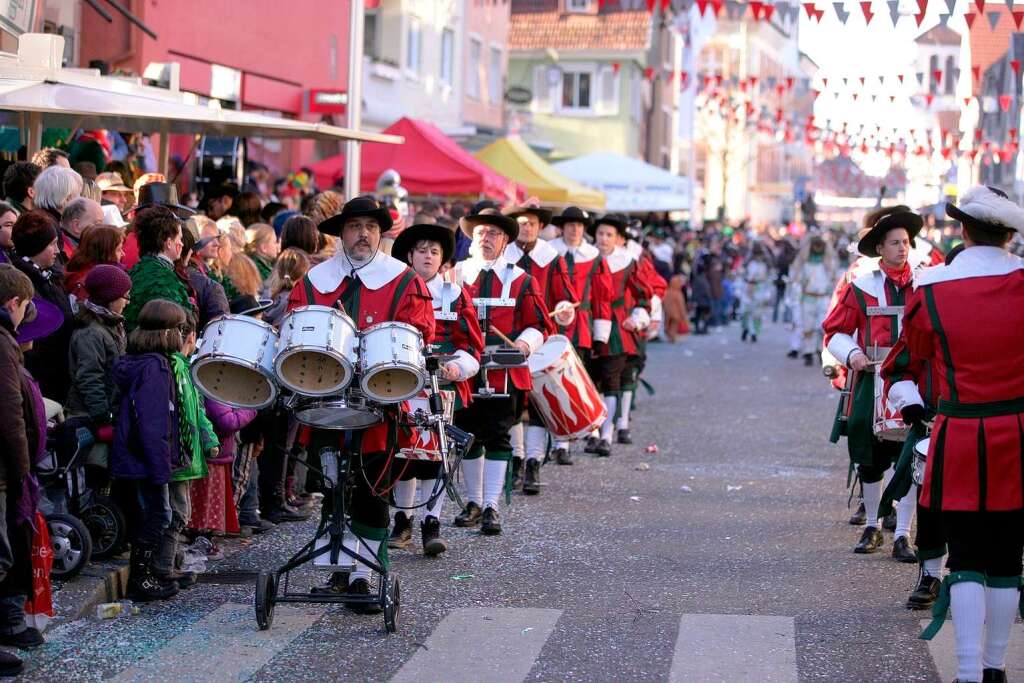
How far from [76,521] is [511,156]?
16857 millimetres

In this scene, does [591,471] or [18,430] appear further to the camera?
[591,471]

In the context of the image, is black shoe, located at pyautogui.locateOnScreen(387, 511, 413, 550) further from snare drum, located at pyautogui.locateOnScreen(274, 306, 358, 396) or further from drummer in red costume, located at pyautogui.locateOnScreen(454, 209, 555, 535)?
snare drum, located at pyautogui.locateOnScreen(274, 306, 358, 396)

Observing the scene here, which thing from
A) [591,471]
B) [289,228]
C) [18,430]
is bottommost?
[591,471]

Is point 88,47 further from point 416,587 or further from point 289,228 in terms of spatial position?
point 416,587

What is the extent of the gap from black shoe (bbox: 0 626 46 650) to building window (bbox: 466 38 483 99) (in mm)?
32310

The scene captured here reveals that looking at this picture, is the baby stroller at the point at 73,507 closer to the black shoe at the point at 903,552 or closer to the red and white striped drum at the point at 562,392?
the red and white striped drum at the point at 562,392

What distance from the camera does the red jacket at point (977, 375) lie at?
20.1 feet

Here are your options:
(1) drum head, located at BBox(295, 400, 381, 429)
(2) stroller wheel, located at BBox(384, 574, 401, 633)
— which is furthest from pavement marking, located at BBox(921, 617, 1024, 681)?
(1) drum head, located at BBox(295, 400, 381, 429)

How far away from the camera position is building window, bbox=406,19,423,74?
3294 centimetres

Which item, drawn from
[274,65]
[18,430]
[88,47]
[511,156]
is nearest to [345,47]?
[274,65]

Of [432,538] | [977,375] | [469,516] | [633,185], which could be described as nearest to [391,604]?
[432,538]

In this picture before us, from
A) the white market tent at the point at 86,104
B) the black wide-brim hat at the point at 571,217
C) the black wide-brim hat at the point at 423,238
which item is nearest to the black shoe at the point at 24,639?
the black wide-brim hat at the point at 423,238

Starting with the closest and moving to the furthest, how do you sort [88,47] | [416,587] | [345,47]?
[416,587] → [88,47] → [345,47]

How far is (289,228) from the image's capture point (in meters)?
10.5
